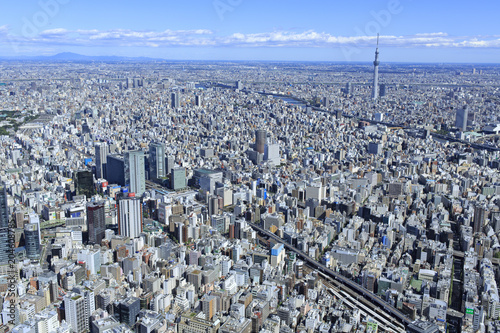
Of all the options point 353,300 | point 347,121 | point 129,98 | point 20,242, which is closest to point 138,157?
point 20,242

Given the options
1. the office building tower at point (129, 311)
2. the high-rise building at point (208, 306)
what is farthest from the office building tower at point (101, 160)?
the high-rise building at point (208, 306)

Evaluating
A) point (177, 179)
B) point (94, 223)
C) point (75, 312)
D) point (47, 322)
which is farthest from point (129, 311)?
point (177, 179)

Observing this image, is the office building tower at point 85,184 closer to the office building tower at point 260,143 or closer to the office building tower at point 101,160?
the office building tower at point 101,160

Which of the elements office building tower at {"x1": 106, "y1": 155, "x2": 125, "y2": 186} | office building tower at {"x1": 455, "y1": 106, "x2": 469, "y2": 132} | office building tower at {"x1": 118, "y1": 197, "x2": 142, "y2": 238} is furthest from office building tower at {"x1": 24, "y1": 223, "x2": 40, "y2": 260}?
office building tower at {"x1": 455, "y1": 106, "x2": 469, "y2": 132}

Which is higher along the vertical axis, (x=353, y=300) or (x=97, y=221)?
(x=97, y=221)

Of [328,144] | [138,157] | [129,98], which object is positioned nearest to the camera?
[138,157]

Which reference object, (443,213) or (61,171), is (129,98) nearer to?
(61,171)

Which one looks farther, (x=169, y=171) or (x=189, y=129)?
(x=189, y=129)
